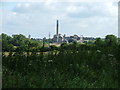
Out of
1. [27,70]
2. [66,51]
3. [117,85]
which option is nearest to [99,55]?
[66,51]

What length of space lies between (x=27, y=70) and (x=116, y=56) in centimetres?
266

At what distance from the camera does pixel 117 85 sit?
5.12 metres

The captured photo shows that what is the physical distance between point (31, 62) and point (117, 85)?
2434mm

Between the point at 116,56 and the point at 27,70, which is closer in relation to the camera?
the point at 27,70

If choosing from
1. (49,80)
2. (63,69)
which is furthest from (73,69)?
(49,80)

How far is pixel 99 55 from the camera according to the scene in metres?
6.83

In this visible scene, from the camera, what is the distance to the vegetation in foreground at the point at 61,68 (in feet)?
16.3

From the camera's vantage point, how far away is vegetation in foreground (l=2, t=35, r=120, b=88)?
4977mm

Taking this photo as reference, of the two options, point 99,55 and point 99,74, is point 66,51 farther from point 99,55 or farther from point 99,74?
point 99,74

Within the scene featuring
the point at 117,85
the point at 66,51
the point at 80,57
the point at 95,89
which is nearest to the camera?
the point at 95,89

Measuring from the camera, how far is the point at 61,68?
6012 millimetres

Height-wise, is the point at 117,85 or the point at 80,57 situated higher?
the point at 80,57

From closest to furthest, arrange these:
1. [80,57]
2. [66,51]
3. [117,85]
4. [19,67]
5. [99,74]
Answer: [117,85] < [99,74] < [19,67] < [80,57] < [66,51]

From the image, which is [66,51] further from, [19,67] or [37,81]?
[37,81]
